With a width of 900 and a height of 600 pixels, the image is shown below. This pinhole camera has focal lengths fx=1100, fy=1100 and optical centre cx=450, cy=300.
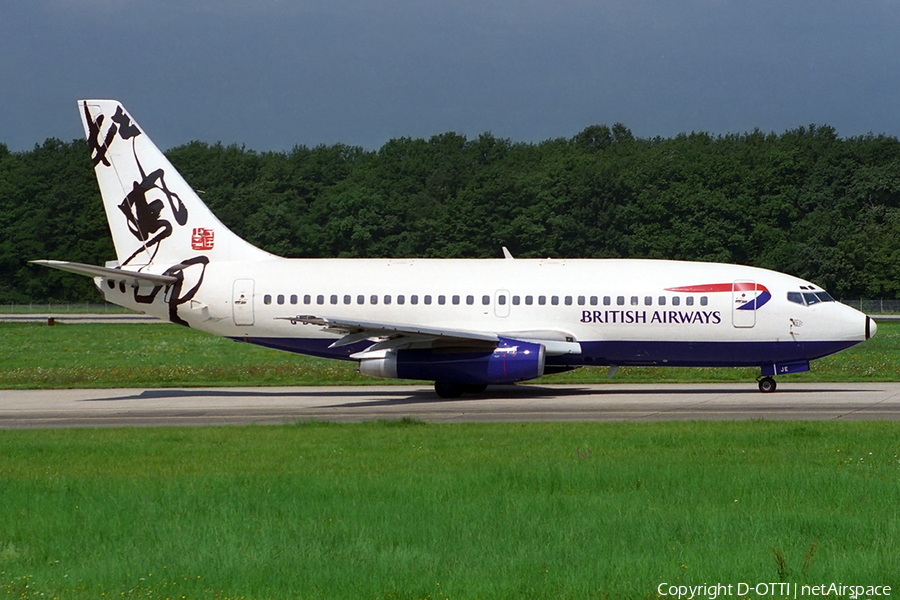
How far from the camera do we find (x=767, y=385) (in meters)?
29.6

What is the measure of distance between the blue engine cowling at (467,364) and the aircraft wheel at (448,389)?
89cm

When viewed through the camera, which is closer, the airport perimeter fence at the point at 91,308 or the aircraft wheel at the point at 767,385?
the aircraft wheel at the point at 767,385

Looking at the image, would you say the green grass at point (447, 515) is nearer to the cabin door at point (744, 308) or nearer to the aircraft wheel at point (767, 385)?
the cabin door at point (744, 308)

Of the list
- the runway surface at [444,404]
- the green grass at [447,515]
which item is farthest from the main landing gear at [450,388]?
the green grass at [447,515]

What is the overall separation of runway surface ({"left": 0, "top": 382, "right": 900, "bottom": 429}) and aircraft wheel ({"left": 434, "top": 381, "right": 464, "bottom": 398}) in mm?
341

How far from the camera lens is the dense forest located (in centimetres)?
8831

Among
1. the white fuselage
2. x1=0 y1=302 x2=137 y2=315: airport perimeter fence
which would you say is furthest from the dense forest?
the white fuselage

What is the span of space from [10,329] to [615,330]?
46.3 meters

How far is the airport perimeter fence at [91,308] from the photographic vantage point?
83000mm

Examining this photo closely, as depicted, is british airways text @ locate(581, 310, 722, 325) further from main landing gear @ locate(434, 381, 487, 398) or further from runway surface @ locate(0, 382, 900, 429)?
main landing gear @ locate(434, 381, 487, 398)

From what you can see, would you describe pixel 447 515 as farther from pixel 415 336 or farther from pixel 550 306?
pixel 550 306

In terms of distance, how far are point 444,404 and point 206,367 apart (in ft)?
47.5

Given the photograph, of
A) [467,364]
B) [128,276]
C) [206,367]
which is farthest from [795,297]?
[206,367]

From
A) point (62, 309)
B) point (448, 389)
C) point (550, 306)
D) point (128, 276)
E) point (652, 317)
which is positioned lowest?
point (448, 389)
